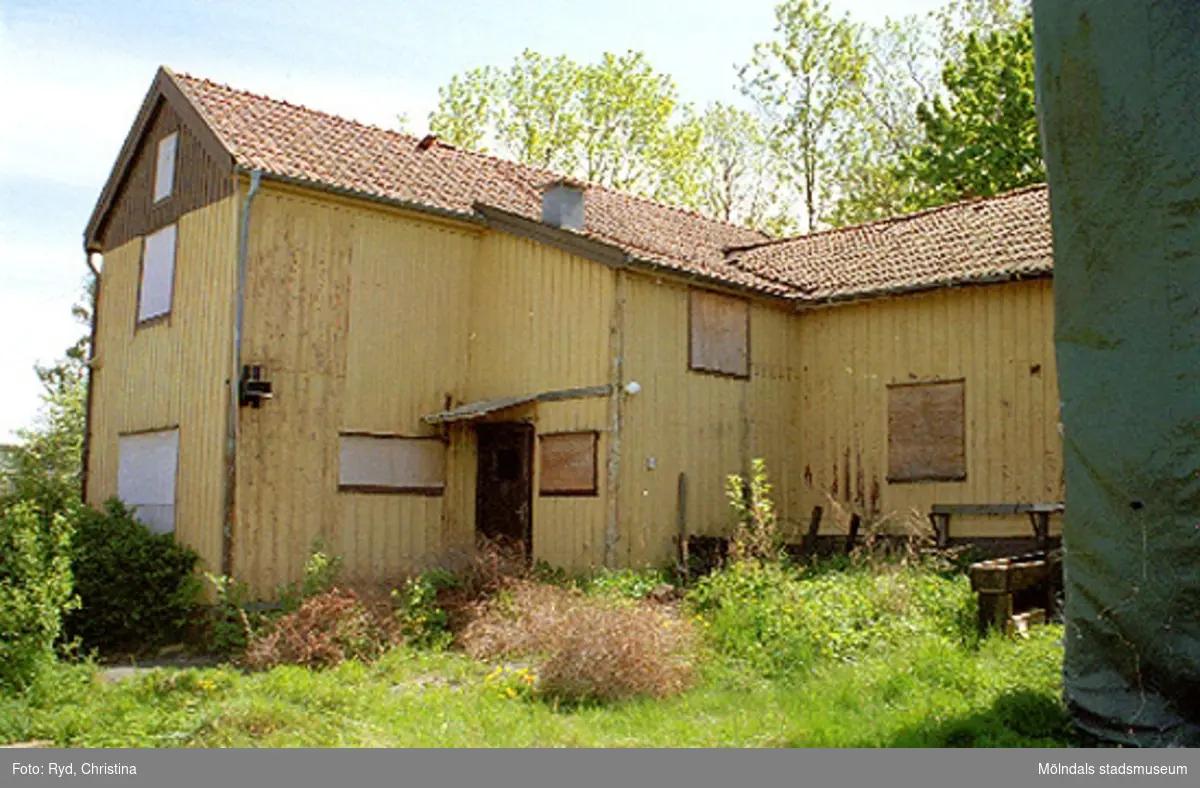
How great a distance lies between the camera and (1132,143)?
7.47 meters

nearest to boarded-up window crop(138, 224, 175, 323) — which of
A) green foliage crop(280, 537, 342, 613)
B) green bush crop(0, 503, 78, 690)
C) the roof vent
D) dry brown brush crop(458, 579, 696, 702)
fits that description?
green foliage crop(280, 537, 342, 613)

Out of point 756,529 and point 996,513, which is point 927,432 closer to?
point 996,513

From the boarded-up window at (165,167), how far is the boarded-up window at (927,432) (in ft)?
36.9

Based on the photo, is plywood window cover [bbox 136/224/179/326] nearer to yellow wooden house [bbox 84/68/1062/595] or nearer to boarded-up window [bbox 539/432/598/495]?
yellow wooden house [bbox 84/68/1062/595]

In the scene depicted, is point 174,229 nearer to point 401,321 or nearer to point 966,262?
point 401,321

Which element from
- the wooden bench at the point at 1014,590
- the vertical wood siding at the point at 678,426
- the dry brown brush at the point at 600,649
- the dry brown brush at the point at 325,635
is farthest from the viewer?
the vertical wood siding at the point at 678,426

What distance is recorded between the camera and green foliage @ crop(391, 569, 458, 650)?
40.3ft

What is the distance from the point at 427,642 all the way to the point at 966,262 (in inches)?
367

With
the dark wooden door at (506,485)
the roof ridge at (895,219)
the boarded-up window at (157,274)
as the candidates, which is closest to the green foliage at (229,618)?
the dark wooden door at (506,485)

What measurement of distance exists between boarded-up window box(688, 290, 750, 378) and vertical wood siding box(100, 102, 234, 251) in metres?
6.68

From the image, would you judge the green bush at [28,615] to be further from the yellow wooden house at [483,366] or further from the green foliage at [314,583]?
the yellow wooden house at [483,366]

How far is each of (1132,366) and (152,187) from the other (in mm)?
14588

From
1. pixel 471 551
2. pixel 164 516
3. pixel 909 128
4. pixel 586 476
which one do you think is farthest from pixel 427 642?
pixel 909 128

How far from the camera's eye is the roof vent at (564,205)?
16.7 meters
